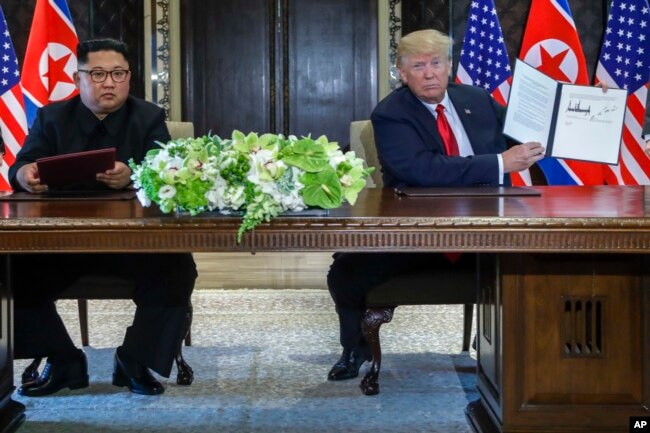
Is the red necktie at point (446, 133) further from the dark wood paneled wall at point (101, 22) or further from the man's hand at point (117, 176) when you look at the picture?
the dark wood paneled wall at point (101, 22)

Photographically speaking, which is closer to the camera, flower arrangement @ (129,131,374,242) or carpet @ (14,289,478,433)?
flower arrangement @ (129,131,374,242)

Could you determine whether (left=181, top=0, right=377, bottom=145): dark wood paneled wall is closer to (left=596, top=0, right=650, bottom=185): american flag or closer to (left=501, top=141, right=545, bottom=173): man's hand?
(left=596, top=0, right=650, bottom=185): american flag

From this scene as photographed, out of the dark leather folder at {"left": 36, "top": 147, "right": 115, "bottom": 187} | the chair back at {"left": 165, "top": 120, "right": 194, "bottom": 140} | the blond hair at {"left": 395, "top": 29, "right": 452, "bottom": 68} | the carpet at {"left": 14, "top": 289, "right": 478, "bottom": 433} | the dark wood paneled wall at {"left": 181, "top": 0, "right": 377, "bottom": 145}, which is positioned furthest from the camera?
the dark wood paneled wall at {"left": 181, "top": 0, "right": 377, "bottom": 145}

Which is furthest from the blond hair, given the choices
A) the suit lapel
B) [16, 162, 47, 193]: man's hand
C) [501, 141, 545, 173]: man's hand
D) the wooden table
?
[16, 162, 47, 193]: man's hand

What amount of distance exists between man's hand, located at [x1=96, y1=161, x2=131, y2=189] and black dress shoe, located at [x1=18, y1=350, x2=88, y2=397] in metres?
0.64

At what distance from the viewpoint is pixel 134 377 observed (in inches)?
121

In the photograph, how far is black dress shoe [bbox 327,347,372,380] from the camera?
3.25 m

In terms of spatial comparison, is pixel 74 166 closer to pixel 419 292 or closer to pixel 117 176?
pixel 117 176

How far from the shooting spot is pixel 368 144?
392cm

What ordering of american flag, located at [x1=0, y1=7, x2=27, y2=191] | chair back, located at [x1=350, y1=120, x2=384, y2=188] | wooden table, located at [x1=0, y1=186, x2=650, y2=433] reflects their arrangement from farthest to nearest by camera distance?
american flag, located at [x1=0, y1=7, x2=27, y2=191]
chair back, located at [x1=350, y1=120, x2=384, y2=188]
wooden table, located at [x1=0, y1=186, x2=650, y2=433]

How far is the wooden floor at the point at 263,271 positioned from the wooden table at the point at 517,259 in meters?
2.62

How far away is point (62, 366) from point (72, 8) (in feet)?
16.4

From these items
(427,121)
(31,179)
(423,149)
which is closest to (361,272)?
(423,149)

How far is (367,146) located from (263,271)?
217 centimetres
